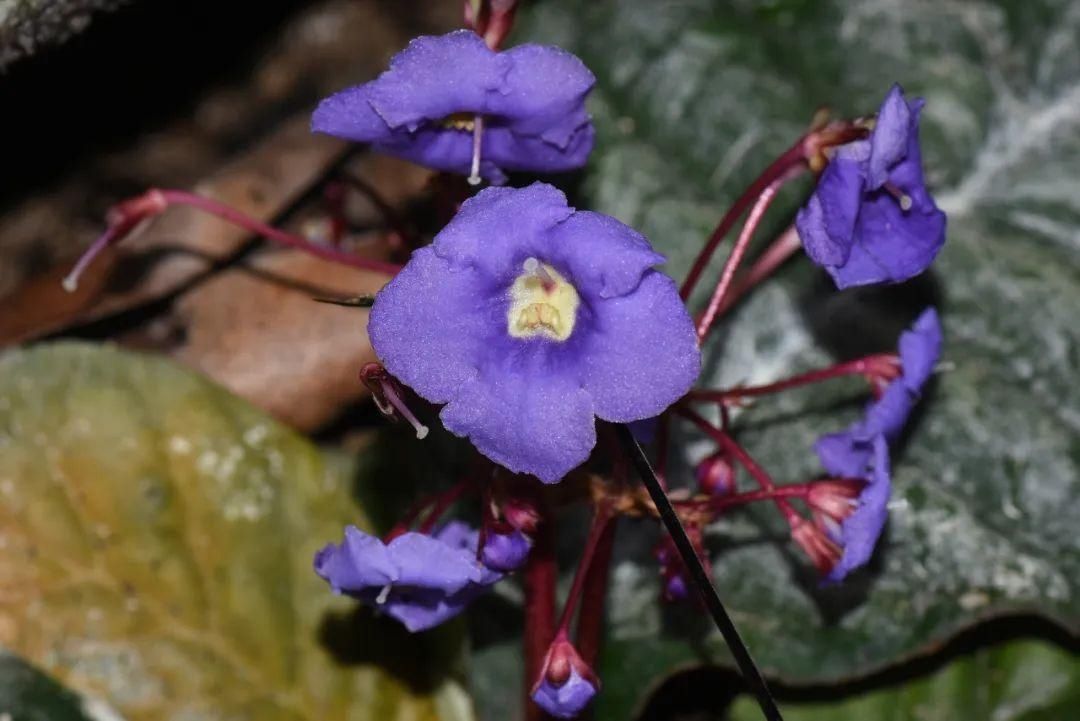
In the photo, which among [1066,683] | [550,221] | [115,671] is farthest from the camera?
[1066,683]

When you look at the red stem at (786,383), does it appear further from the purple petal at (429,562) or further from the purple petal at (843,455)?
the purple petal at (429,562)

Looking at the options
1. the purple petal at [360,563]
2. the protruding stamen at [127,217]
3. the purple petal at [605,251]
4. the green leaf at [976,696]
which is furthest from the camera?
the green leaf at [976,696]

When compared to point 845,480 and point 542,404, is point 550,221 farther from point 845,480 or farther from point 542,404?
point 845,480

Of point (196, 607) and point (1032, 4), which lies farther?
point (1032, 4)

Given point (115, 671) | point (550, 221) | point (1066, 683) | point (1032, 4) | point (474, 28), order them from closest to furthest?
point (550, 221) < point (474, 28) < point (115, 671) < point (1066, 683) < point (1032, 4)

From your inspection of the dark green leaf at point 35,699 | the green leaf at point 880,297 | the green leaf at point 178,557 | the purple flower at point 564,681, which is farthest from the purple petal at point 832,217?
the dark green leaf at point 35,699

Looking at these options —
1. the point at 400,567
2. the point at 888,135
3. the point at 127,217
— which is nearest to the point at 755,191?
the point at 888,135

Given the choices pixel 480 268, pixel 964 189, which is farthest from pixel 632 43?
pixel 480 268
